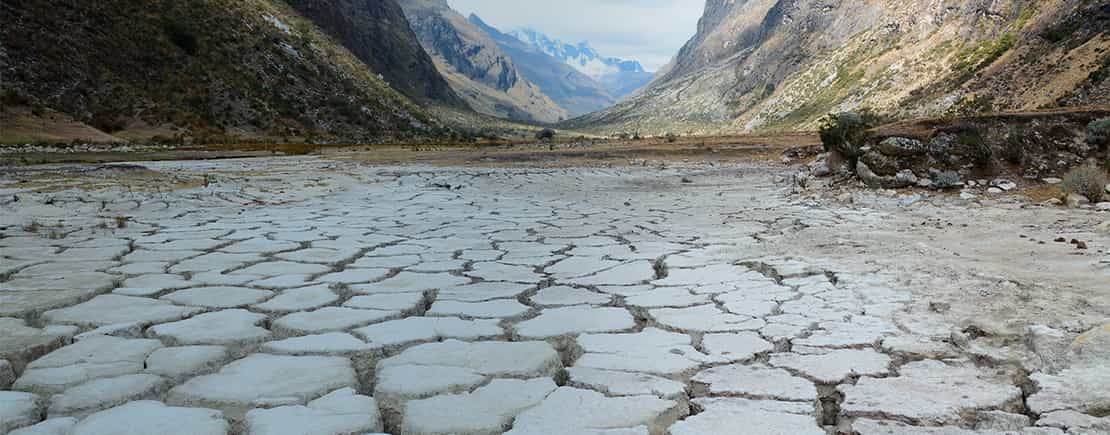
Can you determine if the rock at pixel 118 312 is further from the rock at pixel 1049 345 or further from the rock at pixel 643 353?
the rock at pixel 1049 345

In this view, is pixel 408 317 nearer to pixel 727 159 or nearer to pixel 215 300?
pixel 215 300

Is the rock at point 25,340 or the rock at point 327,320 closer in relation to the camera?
the rock at point 25,340

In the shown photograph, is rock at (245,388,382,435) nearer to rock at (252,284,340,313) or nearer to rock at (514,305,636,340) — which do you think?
rock at (514,305,636,340)

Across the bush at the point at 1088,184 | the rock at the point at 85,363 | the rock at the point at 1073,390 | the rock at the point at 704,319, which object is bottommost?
the rock at the point at 85,363

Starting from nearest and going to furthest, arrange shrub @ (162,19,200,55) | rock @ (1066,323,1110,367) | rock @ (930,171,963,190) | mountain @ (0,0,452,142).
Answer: rock @ (1066,323,1110,367) → rock @ (930,171,963,190) → mountain @ (0,0,452,142) → shrub @ (162,19,200,55)

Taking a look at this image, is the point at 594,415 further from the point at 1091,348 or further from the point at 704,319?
the point at 1091,348

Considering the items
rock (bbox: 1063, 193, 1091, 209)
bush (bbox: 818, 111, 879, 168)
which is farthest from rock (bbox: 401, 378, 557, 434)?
bush (bbox: 818, 111, 879, 168)

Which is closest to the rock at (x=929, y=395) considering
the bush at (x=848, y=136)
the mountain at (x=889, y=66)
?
the bush at (x=848, y=136)

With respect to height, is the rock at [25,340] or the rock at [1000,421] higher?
the rock at [1000,421]
